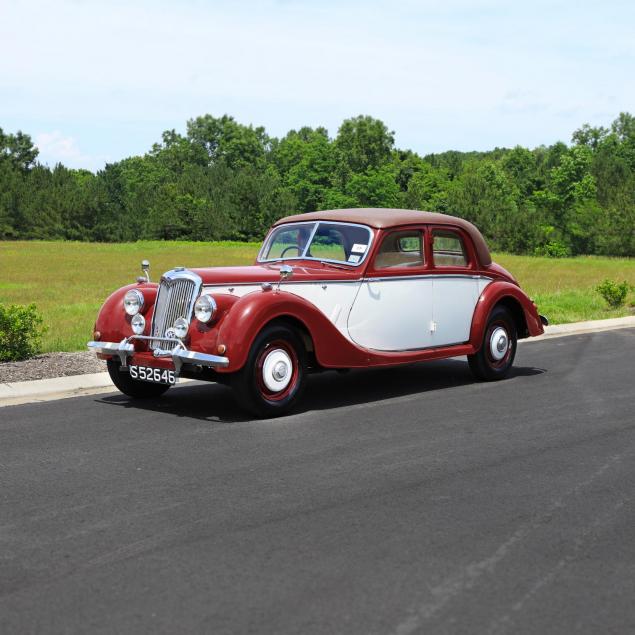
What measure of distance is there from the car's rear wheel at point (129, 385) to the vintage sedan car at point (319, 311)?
0.04 feet

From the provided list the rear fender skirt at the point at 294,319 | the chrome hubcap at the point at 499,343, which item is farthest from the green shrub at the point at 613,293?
the rear fender skirt at the point at 294,319

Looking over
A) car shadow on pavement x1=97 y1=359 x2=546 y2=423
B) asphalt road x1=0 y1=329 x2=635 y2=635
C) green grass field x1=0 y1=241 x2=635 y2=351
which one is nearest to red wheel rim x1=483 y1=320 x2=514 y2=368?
car shadow on pavement x1=97 y1=359 x2=546 y2=423

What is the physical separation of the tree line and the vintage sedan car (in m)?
A: 66.9

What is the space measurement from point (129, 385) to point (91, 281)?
29.4m

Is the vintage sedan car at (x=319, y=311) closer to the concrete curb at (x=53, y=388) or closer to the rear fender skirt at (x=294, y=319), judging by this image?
the rear fender skirt at (x=294, y=319)

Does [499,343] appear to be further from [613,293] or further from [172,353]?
[613,293]

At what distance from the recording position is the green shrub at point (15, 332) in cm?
1082

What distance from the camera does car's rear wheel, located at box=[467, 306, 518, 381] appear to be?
408 inches

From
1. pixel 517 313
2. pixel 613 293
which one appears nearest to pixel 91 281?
pixel 613 293

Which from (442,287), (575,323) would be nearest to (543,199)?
(575,323)

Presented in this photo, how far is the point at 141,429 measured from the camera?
25.1ft

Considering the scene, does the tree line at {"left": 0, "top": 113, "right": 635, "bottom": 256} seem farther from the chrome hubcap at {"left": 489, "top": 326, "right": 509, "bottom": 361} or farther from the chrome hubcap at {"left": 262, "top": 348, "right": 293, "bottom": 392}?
the chrome hubcap at {"left": 262, "top": 348, "right": 293, "bottom": 392}

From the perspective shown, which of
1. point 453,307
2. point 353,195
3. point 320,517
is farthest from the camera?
point 353,195

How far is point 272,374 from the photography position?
817 centimetres
